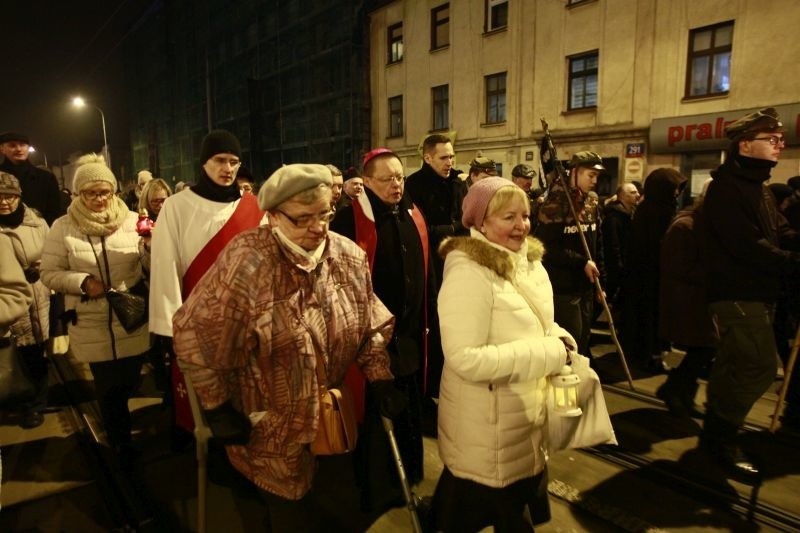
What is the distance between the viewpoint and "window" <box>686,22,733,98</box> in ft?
43.1

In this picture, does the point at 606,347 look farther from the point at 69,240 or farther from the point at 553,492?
the point at 69,240

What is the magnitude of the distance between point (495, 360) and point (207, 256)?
200cm

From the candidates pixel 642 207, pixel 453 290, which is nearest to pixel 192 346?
pixel 453 290

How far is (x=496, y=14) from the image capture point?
18.2 m

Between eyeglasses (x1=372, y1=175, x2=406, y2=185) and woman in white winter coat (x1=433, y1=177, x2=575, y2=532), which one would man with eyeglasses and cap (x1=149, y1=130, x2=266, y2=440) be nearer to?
eyeglasses (x1=372, y1=175, x2=406, y2=185)

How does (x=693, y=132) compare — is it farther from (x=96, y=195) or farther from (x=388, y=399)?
(x=96, y=195)

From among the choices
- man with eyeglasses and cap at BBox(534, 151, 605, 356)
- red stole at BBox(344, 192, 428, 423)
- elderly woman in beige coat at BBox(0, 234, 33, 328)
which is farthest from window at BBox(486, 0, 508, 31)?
elderly woman in beige coat at BBox(0, 234, 33, 328)

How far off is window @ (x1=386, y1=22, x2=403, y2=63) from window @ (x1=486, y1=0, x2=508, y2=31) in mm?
5038

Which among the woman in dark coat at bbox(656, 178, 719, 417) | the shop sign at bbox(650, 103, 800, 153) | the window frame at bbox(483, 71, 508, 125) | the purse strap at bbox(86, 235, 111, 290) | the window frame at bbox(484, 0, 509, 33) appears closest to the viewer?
the purse strap at bbox(86, 235, 111, 290)

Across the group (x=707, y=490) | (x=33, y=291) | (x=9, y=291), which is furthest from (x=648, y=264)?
(x=33, y=291)

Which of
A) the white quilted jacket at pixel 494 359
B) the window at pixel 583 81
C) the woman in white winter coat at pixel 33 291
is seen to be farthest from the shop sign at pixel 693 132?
the woman in white winter coat at pixel 33 291

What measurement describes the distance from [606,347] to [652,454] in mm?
2790

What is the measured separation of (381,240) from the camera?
11.7 feet

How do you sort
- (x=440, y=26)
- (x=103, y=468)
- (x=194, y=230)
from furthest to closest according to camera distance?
(x=440, y=26)
(x=103, y=468)
(x=194, y=230)
